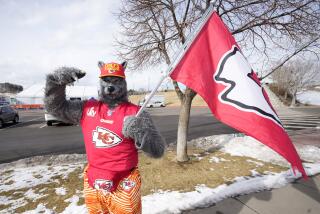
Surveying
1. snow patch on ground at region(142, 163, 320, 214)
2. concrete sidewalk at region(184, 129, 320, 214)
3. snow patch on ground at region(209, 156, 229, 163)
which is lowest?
concrete sidewalk at region(184, 129, 320, 214)

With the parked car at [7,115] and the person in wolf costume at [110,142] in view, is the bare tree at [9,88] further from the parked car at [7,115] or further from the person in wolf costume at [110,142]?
the person in wolf costume at [110,142]

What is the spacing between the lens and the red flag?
7.21 feet

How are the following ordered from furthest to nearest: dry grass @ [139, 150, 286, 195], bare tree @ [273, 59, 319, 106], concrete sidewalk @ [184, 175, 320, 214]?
1. bare tree @ [273, 59, 319, 106]
2. dry grass @ [139, 150, 286, 195]
3. concrete sidewalk @ [184, 175, 320, 214]

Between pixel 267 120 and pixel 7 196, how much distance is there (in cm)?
428

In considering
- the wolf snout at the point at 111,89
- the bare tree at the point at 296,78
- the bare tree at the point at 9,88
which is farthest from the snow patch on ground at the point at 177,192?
the bare tree at the point at 9,88

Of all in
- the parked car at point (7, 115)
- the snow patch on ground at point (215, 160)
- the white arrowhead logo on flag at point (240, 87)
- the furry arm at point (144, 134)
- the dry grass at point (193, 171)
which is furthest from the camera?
the parked car at point (7, 115)

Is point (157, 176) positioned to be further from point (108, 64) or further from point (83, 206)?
point (108, 64)

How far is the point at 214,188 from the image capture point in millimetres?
4336

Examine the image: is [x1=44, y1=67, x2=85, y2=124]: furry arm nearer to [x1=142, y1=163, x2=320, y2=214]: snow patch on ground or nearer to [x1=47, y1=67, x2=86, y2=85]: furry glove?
[x1=47, y1=67, x2=86, y2=85]: furry glove

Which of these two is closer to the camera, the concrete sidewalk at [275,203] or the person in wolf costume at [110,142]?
the person in wolf costume at [110,142]

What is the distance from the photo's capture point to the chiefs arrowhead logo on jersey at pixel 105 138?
217 cm

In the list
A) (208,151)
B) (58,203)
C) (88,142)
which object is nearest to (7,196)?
(58,203)

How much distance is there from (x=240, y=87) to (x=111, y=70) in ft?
3.88

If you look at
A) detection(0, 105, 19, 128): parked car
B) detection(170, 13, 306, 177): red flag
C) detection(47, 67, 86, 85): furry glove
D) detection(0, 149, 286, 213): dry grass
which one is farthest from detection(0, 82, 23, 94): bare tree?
detection(170, 13, 306, 177): red flag
